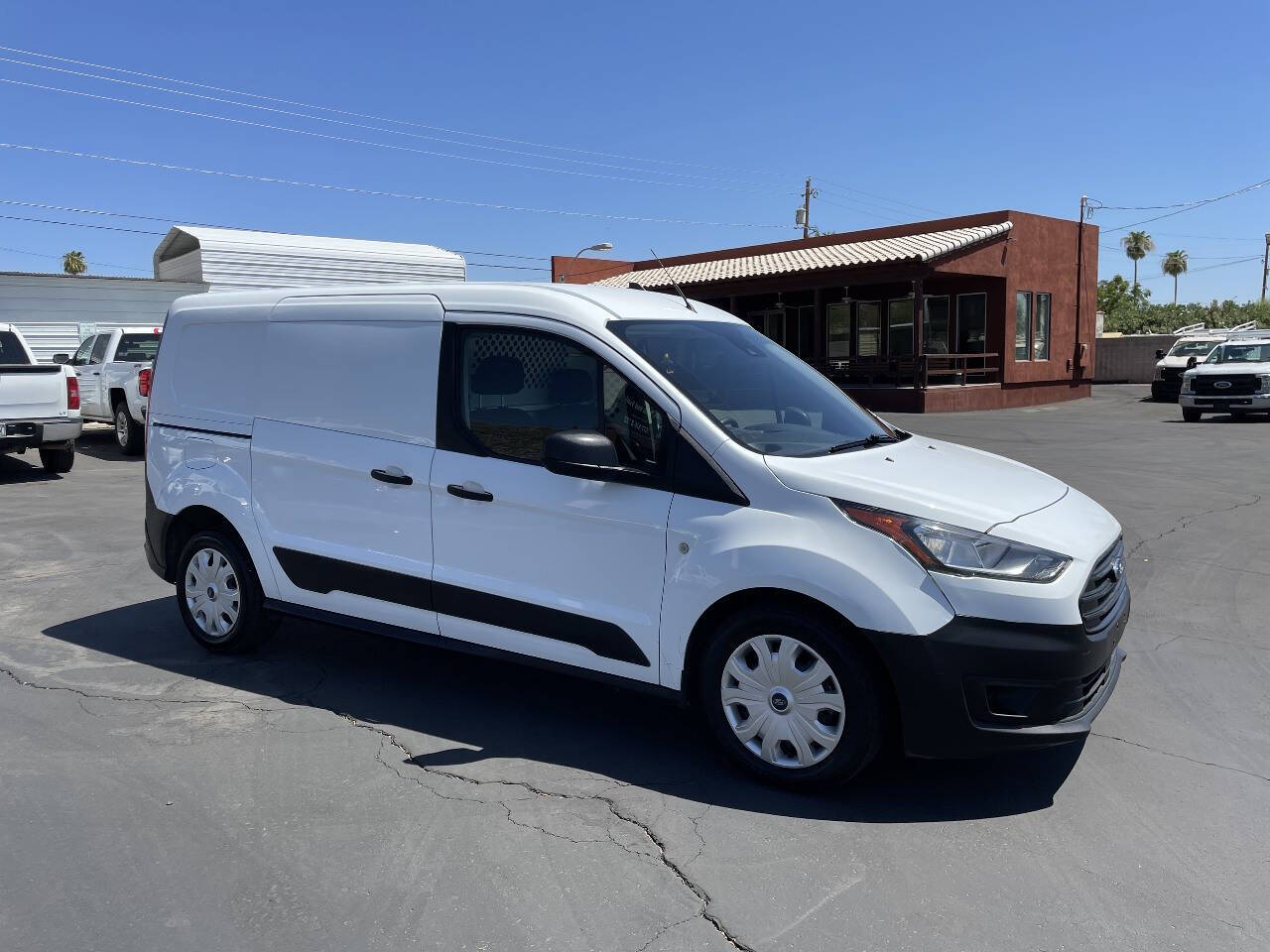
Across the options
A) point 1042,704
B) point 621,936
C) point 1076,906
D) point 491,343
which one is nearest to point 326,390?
point 491,343

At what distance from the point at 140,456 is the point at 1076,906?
1555cm

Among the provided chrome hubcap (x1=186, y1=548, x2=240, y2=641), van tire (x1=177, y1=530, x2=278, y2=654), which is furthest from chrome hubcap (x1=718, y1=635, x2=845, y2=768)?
chrome hubcap (x1=186, y1=548, x2=240, y2=641)

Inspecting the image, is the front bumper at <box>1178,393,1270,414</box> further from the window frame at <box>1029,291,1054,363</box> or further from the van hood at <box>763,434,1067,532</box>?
the van hood at <box>763,434,1067,532</box>

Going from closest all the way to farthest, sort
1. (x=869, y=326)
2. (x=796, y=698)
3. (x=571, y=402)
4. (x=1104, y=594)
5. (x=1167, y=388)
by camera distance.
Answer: (x=796, y=698) → (x=1104, y=594) → (x=571, y=402) → (x=1167, y=388) → (x=869, y=326)

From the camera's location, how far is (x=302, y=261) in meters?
20.1

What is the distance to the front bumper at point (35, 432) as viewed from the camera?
1266cm

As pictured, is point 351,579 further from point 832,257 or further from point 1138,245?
point 1138,245

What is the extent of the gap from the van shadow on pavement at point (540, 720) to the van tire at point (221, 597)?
126 mm

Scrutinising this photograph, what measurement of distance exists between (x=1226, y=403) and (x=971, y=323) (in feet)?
24.5

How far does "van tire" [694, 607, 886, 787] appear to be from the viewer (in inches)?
154

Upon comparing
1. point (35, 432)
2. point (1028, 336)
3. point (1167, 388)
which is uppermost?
point (1028, 336)

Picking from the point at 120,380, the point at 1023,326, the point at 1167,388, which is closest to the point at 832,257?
the point at 1023,326

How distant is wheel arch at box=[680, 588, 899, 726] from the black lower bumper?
78 mm

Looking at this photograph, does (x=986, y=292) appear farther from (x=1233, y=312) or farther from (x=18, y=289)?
(x=1233, y=312)
